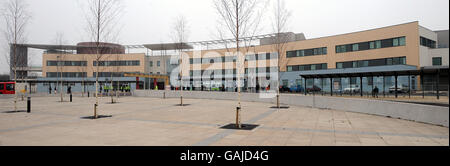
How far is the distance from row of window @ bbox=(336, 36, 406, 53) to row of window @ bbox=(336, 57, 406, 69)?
2.13 metres

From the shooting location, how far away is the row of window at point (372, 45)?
3841cm

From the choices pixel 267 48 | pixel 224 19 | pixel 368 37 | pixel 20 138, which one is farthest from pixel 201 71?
pixel 20 138

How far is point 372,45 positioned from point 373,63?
9.81 ft

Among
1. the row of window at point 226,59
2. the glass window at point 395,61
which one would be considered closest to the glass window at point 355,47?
the glass window at point 395,61

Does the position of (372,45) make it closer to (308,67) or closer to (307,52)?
(307,52)

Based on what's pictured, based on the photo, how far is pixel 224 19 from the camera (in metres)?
11.7

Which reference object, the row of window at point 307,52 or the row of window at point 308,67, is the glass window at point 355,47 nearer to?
the row of window at point 307,52

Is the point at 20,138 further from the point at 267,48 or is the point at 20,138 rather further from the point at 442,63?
the point at 442,63

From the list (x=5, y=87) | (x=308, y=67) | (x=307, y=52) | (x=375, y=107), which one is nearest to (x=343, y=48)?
(x=307, y=52)

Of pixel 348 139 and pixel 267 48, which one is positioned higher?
pixel 267 48

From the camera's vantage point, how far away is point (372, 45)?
41250mm

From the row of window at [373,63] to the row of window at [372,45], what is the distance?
2131 millimetres
